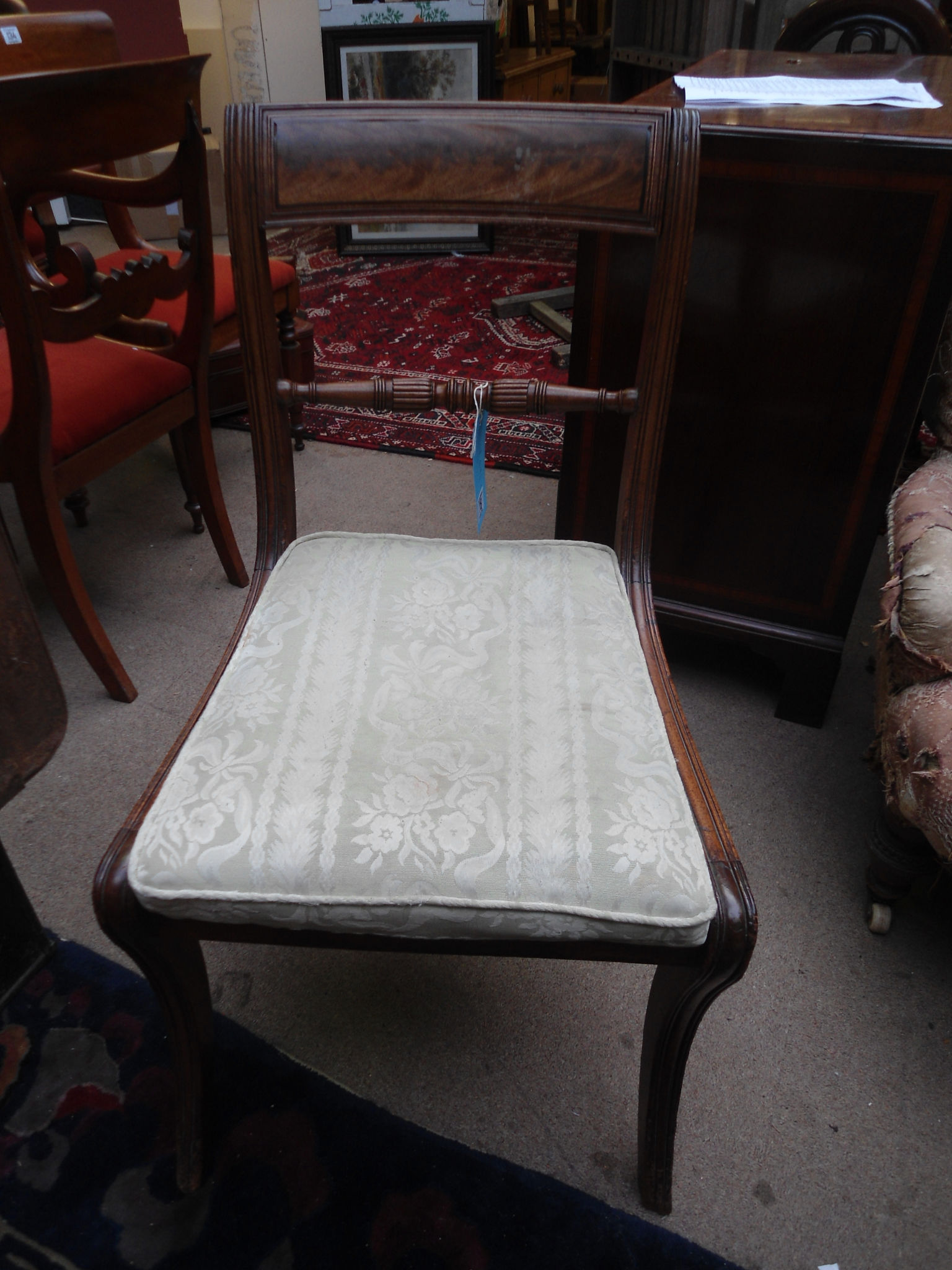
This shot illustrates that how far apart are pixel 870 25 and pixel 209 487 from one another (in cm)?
170

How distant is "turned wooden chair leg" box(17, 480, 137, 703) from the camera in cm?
140

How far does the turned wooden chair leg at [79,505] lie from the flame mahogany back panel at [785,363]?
3.74 feet

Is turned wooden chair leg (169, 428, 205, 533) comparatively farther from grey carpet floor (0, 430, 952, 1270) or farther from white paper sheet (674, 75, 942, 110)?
white paper sheet (674, 75, 942, 110)

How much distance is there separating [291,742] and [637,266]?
94 cm

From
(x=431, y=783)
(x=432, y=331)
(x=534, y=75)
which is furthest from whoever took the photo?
(x=534, y=75)

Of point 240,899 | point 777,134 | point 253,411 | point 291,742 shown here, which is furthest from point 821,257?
point 240,899

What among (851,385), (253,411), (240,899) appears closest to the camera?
(240,899)

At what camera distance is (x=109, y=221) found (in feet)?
6.56

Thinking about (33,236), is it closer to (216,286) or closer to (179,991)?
(216,286)

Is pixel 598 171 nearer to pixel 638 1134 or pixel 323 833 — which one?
pixel 323 833

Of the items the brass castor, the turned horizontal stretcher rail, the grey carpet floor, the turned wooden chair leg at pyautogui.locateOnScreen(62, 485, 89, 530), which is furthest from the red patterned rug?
the brass castor

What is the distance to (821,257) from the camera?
48.1 inches

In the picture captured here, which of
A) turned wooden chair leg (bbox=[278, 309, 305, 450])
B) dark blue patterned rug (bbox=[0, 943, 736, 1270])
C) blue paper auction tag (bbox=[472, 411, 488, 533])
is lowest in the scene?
dark blue patterned rug (bbox=[0, 943, 736, 1270])

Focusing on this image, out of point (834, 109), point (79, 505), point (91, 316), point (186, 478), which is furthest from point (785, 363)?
point (79, 505)
